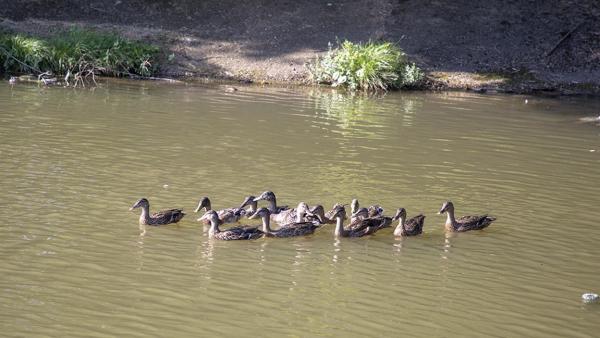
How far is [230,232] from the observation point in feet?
38.9

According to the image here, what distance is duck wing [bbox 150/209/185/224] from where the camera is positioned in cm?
1220

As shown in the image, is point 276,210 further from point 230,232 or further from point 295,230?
point 230,232

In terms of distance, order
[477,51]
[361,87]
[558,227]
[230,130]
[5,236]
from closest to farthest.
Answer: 1. [5,236]
2. [558,227]
3. [230,130]
4. [361,87]
5. [477,51]

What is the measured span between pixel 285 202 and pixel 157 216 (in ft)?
7.55

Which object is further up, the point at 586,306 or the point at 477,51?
the point at 477,51

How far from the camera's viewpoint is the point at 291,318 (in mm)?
9297

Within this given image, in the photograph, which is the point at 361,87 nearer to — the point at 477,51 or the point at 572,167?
the point at 477,51

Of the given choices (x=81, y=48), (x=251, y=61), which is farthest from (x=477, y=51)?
(x=81, y=48)

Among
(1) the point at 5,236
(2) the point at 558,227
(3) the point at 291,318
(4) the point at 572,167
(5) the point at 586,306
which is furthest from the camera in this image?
(4) the point at 572,167

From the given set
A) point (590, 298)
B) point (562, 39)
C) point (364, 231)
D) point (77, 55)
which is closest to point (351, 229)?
point (364, 231)

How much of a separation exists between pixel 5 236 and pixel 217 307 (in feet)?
10.7

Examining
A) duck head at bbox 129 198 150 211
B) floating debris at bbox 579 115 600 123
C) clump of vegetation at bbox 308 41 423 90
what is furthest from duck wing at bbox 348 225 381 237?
clump of vegetation at bbox 308 41 423 90

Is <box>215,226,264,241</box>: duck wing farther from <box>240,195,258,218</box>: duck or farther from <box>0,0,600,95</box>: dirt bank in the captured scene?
<box>0,0,600,95</box>: dirt bank

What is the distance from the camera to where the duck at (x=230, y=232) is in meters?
11.8
